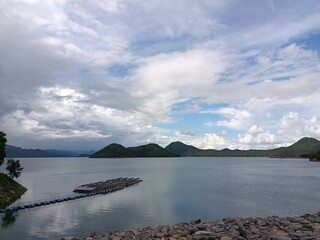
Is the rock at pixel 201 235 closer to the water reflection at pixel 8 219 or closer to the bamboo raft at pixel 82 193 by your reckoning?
the water reflection at pixel 8 219

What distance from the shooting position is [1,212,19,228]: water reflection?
61.1m

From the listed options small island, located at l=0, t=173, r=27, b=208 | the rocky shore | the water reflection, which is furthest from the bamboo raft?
the rocky shore

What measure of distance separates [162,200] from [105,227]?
3535 centimetres

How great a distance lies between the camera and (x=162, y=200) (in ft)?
293

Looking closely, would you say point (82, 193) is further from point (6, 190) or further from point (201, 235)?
point (201, 235)

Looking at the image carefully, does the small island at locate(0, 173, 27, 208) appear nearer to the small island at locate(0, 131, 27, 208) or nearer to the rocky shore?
the small island at locate(0, 131, 27, 208)

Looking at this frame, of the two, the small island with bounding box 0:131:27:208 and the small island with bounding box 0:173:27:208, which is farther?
the small island with bounding box 0:131:27:208

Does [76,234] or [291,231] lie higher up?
A: [291,231]

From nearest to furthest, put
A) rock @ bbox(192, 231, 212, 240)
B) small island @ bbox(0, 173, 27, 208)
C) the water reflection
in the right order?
rock @ bbox(192, 231, 212, 240) → the water reflection → small island @ bbox(0, 173, 27, 208)

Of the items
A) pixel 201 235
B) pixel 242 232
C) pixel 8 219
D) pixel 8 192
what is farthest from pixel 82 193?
pixel 242 232

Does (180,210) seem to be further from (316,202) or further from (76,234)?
(316,202)

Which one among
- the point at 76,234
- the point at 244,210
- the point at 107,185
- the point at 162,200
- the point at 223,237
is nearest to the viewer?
the point at 223,237

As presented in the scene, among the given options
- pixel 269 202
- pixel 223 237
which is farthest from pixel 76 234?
pixel 269 202

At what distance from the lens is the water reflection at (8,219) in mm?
61094
